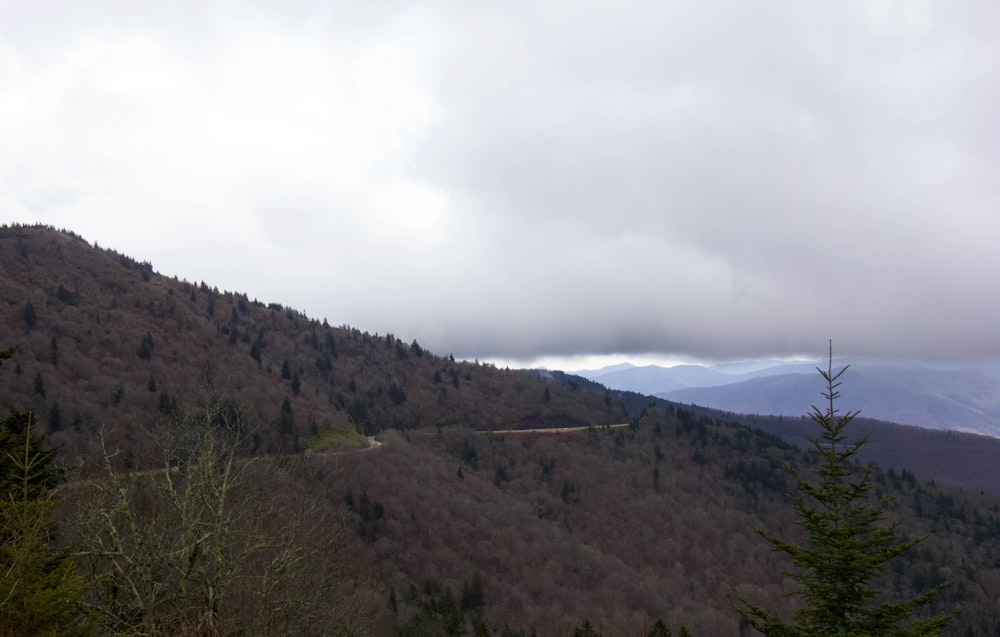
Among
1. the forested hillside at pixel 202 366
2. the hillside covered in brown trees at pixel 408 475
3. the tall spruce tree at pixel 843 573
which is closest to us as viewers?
the tall spruce tree at pixel 843 573

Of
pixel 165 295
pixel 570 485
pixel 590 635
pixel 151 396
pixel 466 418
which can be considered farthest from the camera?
pixel 466 418

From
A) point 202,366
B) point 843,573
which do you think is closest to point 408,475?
point 202,366

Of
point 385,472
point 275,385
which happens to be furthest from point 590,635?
point 275,385

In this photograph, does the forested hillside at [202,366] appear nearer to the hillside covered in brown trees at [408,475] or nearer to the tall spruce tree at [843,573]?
the hillside covered in brown trees at [408,475]

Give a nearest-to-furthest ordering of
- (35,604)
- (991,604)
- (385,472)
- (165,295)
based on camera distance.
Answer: (35,604), (385,472), (991,604), (165,295)

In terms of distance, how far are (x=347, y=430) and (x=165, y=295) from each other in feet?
240

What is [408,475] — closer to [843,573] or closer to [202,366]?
[202,366]

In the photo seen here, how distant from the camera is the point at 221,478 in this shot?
19.8m

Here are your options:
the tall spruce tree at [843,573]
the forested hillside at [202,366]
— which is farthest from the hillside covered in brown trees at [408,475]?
the tall spruce tree at [843,573]

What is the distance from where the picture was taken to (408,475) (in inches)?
3644

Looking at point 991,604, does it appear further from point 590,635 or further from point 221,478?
point 221,478

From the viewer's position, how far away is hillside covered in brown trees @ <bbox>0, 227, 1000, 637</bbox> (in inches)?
1515

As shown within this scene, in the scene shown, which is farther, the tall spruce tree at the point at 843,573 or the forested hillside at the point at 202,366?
the forested hillside at the point at 202,366

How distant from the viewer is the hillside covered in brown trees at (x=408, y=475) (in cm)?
3847
